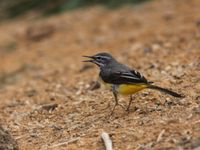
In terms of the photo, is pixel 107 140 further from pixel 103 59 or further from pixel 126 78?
pixel 103 59

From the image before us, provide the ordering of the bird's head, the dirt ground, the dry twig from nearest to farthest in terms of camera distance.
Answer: the dry twig < the dirt ground < the bird's head

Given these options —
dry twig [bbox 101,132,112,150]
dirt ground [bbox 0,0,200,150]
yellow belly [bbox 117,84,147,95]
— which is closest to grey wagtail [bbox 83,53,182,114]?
yellow belly [bbox 117,84,147,95]

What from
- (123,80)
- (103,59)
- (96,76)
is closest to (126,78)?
(123,80)

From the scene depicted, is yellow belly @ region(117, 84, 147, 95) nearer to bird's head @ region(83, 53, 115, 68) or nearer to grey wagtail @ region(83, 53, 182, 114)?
grey wagtail @ region(83, 53, 182, 114)

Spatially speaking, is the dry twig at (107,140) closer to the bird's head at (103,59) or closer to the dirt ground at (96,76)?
the dirt ground at (96,76)

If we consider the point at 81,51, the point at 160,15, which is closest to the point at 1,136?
the point at 81,51

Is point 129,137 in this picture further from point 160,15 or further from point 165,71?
point 160,15
